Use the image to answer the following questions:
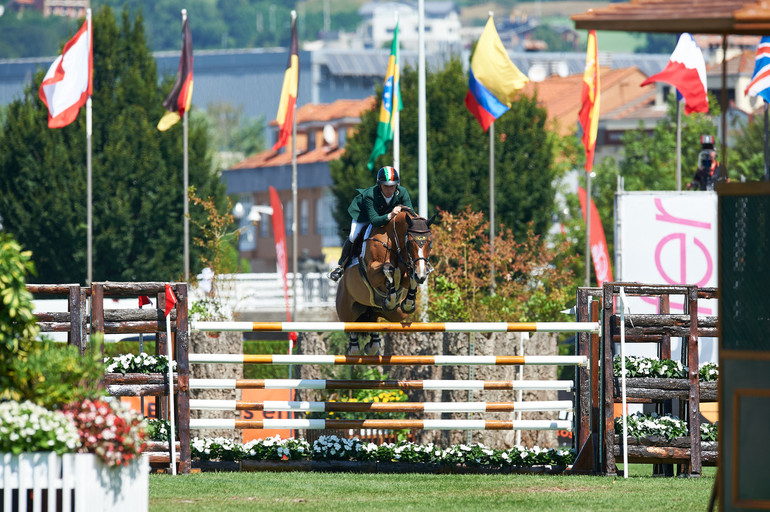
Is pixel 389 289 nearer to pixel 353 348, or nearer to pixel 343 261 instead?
pixel 353 348

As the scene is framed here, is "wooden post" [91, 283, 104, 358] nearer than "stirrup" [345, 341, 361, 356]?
Yes

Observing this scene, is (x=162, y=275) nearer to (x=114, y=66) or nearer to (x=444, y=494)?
(x=114, y=66)

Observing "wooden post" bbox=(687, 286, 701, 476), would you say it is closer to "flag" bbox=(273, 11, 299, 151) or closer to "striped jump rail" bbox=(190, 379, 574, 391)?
"striped jump rail" bbox=(190, 379, 574, 391)

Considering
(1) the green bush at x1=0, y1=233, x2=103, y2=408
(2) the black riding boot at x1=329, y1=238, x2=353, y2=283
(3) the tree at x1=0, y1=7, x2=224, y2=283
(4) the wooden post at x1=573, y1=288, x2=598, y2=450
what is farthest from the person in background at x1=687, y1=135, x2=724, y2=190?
(1) the green bush at x1=0, y1=233, x2=103, y2=408

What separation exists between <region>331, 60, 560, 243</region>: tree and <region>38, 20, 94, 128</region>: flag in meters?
16.0

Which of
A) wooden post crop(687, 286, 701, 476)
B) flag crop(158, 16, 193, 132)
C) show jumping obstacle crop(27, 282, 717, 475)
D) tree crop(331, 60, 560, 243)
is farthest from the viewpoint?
tree crop(331, 60, 560, 243)

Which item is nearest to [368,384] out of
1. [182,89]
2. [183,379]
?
[183,379]

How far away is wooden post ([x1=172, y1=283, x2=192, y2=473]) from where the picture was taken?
12.5m

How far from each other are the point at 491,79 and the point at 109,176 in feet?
62.3

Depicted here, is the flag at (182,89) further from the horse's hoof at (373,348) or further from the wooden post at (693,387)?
the wooden post at (693,387)

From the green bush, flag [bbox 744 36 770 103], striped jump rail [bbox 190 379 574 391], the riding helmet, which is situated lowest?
striped jump rail [bbox 190 379 574 391]

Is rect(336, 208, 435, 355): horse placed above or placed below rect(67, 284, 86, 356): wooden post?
above

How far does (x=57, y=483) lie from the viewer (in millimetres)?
8469

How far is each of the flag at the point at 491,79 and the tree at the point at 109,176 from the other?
1498 centimetres
